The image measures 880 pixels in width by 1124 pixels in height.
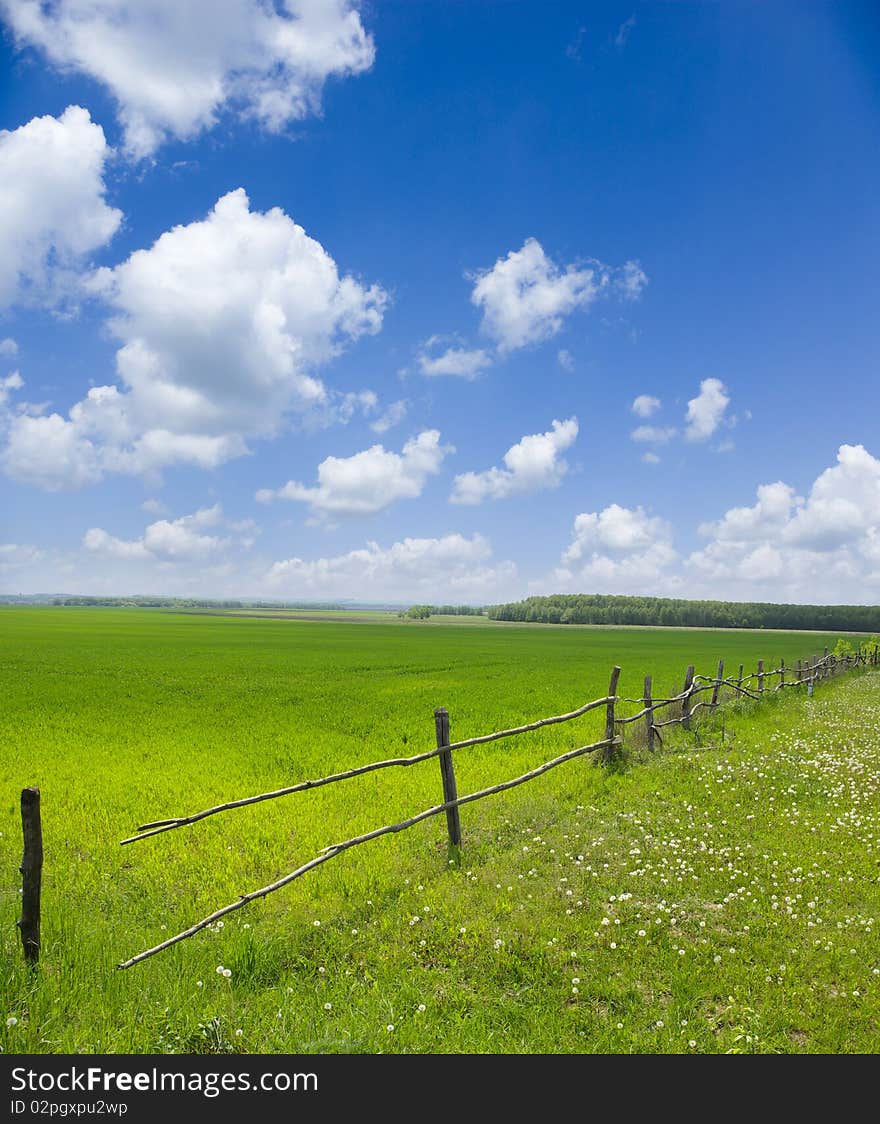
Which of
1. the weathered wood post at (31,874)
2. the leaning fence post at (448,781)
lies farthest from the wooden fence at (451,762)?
the weathered wood post at (31,874)

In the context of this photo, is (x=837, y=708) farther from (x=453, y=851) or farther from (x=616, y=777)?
(x=453, y=851)

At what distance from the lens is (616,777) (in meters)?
10.9

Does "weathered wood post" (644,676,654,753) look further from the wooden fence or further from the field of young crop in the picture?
the field of young crop

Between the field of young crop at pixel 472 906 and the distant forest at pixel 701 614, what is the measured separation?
162534 mm

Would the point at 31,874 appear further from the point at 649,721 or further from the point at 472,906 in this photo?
the point at 649,721

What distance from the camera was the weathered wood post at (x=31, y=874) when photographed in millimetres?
5137

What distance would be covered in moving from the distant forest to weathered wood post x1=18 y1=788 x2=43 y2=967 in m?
172

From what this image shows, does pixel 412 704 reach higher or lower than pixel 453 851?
lower

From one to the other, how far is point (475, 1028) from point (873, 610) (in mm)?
184628

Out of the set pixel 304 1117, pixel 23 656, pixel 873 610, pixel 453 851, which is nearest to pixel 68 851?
pixel 453 851

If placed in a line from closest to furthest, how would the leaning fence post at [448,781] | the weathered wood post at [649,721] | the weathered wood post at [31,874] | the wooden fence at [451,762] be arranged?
the weathered wood post at [31,874] < the wooden fence at [451,762] < the leaning fence post at [448,781] < the weathered wood post at [649,721]

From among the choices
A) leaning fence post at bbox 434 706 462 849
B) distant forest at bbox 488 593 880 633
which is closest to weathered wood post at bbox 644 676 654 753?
leaning fence post at bbox 434 706 462 849

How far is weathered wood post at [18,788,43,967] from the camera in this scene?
5.14 m

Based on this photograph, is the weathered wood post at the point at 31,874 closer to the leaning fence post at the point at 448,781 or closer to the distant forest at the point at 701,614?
the leaning fence post at the point at 448,781
